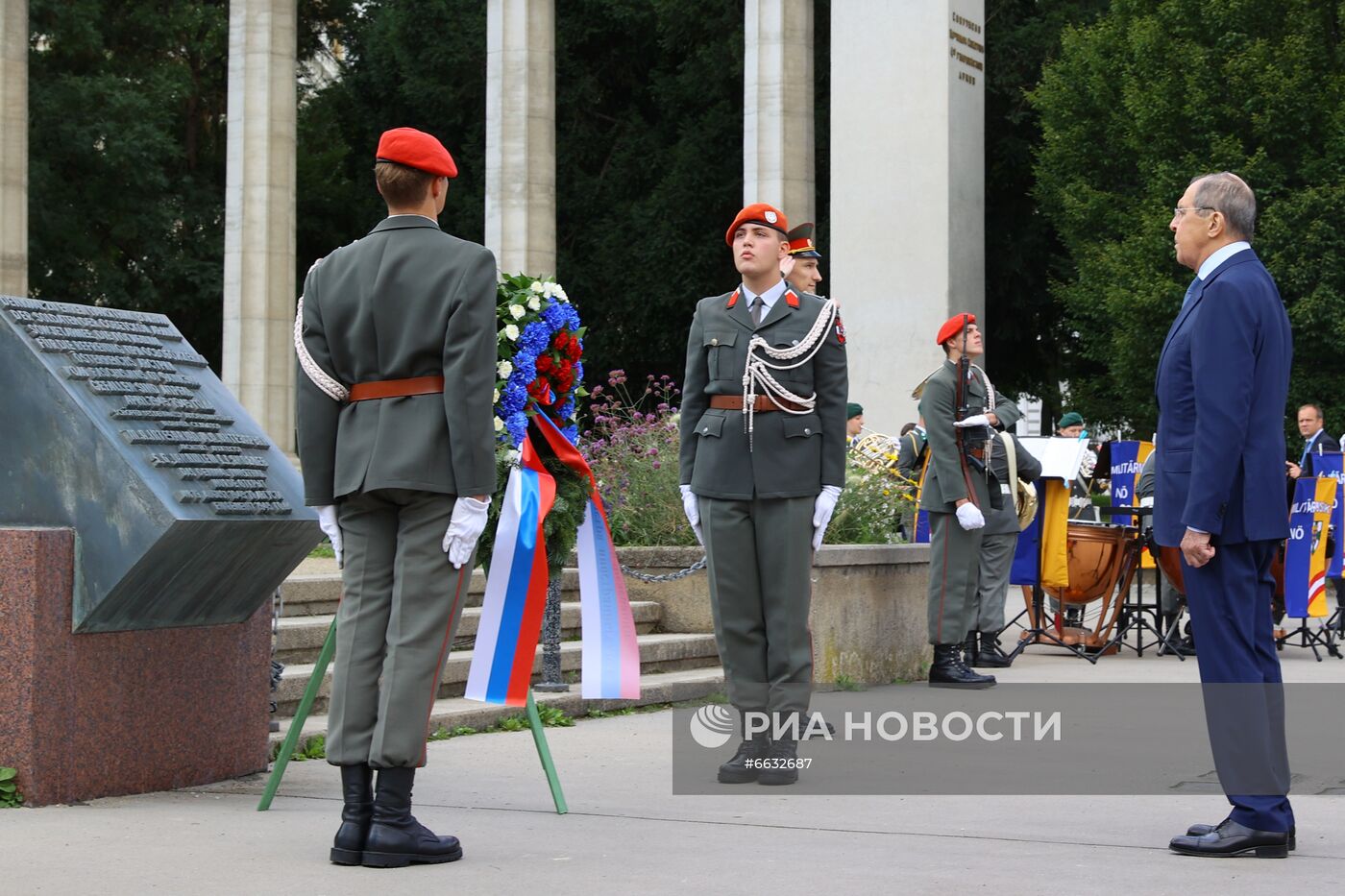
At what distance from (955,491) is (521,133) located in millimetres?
16697

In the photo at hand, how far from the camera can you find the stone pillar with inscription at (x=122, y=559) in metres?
6.25

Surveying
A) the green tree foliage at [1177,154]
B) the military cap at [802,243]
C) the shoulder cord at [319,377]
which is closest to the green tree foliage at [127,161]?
the green tree foliage at [1177,154]

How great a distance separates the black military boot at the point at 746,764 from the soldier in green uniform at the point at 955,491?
162 inches

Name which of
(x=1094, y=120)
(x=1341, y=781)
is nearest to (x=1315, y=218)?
(x=1094, y=120)

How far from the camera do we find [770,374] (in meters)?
7.46

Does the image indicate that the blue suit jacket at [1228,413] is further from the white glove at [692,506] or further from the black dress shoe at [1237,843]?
the white glove at [692,506]

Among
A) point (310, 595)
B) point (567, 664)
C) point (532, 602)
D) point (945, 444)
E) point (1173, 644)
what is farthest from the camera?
point (1173, 644)

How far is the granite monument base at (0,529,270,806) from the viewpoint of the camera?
621 cm

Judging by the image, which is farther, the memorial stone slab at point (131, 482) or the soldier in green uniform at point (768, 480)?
the soldier in green uniform at point (768, 480)

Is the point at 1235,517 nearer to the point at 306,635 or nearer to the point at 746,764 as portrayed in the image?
the point at 746,764

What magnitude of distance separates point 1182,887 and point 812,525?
2.61 meters

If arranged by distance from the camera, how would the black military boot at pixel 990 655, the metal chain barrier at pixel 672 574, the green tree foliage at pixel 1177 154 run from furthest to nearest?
1. the green tree foliage at pixel 1177 154
2. the black military boot at pixel 990 655
3. the metal chain barrier at pixel 672 574

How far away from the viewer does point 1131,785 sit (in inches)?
290

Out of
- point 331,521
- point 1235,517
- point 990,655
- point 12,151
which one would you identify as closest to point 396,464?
point 331,521
